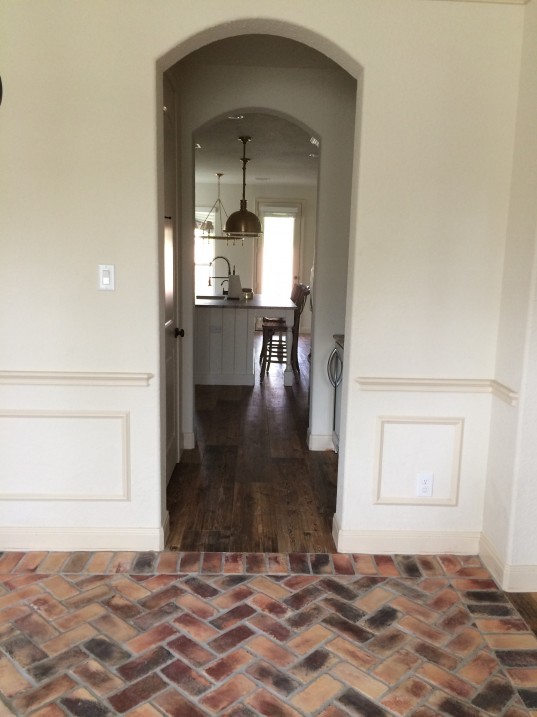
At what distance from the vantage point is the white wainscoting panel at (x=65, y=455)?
2.68m

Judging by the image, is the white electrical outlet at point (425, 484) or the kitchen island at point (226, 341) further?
the kitchen island at point (226, 341)

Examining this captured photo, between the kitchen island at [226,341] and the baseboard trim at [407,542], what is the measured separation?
382 centimetres

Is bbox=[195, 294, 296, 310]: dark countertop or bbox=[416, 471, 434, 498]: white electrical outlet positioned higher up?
bbox=[195, 294, 296, 310]: dark countertop

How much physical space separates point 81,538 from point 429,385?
1778mm

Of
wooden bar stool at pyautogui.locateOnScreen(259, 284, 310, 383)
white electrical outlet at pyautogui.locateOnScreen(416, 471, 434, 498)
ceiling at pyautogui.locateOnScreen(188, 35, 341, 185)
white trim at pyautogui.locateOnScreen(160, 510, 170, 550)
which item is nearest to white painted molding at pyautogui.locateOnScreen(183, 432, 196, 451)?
white trim at pyautogui.locateOnScreen(160, 510, 170, 550)

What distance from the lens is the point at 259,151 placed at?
6.98 meters

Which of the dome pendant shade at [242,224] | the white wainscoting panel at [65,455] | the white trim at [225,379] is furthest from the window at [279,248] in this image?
the white wainscoting panel at [65,455]

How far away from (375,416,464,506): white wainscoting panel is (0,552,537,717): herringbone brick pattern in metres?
0.30

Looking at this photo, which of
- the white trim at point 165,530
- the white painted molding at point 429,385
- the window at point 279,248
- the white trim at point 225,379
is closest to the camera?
the white painted molding at point 429,385

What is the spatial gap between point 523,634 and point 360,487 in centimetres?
88

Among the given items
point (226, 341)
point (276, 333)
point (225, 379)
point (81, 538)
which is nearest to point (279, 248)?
point (276, 333)

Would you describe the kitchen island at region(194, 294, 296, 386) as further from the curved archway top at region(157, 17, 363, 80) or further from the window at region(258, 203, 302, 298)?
the curved archway top at region(157, 17, 363, 80)

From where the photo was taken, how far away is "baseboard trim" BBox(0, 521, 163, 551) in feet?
8.98

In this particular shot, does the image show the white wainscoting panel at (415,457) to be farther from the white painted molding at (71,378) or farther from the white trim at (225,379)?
the white trim at (225,379)
